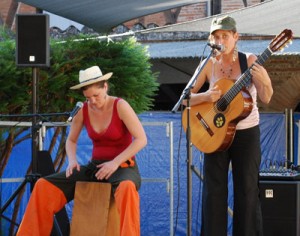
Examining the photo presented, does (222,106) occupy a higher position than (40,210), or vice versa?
(222,106)

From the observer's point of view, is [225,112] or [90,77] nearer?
[90,77]

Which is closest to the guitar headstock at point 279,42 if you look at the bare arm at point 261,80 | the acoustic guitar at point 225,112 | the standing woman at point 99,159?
the acoustic guitar at point 225,112

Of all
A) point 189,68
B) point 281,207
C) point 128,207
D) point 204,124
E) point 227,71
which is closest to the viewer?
point 128,207

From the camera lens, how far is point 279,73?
11562 mm

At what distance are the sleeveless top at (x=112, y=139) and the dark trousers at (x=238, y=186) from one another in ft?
2.29

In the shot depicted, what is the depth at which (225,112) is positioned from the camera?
661 centimetres

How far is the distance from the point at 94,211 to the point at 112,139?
1.73ft

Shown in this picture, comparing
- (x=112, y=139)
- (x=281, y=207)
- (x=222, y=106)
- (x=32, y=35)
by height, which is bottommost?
(x=281, y=207)

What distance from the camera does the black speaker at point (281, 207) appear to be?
24.0 feet

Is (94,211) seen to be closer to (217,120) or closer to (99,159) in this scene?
(99,159)

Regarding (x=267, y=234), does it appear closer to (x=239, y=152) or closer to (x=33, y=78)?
(x=239, y=152)

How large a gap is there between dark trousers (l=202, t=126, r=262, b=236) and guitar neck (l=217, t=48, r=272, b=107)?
265 mm

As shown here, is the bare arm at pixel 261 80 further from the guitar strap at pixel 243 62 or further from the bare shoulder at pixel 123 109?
the bare shoulder at pixel 123 109

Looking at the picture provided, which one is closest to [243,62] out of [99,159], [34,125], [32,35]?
[99,159]
